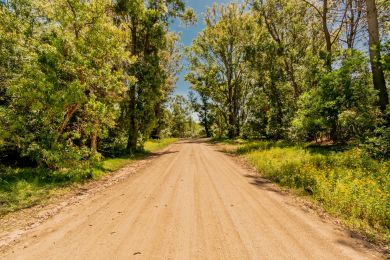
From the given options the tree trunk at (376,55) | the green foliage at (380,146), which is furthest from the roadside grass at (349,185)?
the tree trunk at (376,55)

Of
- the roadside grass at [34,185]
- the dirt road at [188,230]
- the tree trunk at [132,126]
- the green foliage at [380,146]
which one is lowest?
the dirt road at [188,230]

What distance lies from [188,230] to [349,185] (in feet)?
19.6

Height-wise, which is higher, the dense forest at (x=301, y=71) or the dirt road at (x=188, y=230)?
the dense forest at (x=301, y=71)

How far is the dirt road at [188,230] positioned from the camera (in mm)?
4945

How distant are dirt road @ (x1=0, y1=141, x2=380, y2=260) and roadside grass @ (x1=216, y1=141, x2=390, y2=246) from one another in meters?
0.83

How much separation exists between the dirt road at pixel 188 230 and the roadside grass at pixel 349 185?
833 mm

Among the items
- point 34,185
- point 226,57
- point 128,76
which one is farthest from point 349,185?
point 226,57

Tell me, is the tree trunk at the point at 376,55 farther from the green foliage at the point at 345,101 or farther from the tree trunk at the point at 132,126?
the tree trunk at the point at 132,126

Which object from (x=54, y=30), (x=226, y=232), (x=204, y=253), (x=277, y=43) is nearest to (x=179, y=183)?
(x=226, y=232)

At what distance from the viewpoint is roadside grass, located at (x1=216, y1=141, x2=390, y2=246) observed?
21.2ft

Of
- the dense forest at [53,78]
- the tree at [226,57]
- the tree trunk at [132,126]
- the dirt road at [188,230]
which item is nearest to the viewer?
the dirt road at [188,230]

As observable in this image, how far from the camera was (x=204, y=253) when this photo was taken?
4.87 meters

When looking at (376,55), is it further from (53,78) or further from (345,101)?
(53,78)

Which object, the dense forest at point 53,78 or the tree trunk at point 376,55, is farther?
the tree trunk at point 376,55
